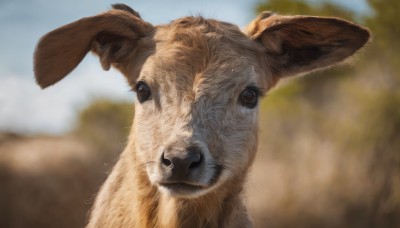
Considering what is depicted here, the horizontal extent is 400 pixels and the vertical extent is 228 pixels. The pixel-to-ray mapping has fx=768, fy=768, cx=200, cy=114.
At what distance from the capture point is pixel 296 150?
2659cm

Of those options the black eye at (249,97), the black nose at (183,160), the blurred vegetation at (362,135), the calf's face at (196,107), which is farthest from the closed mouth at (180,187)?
the blurred vegetation at (362,135)

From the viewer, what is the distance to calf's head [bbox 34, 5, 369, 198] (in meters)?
6.56

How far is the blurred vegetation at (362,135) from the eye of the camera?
915 inches

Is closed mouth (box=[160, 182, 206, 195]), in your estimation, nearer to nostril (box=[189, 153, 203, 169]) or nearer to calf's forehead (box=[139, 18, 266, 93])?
nostril (box=[189, 153, 203, 169])

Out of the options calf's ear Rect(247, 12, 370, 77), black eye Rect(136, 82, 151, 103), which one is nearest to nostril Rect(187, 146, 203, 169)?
black eye Rect(136, 82, 151, 103)

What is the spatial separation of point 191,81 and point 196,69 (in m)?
0.17

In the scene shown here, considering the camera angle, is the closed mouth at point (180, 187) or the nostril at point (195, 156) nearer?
the nostril at point (195, 156)

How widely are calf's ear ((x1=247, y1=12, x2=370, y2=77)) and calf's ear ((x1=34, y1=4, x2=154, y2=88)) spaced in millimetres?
1194

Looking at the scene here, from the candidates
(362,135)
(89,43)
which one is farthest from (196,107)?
(362,135)

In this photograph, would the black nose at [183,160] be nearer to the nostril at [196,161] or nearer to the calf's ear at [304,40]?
the nostril at [196,161]

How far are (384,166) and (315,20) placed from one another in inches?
705

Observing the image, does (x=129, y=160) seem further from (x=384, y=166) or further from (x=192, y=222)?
(x=384, y=166)

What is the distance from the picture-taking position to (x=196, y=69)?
23.4 ft

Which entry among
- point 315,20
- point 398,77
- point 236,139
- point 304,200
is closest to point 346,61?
point 315,20
